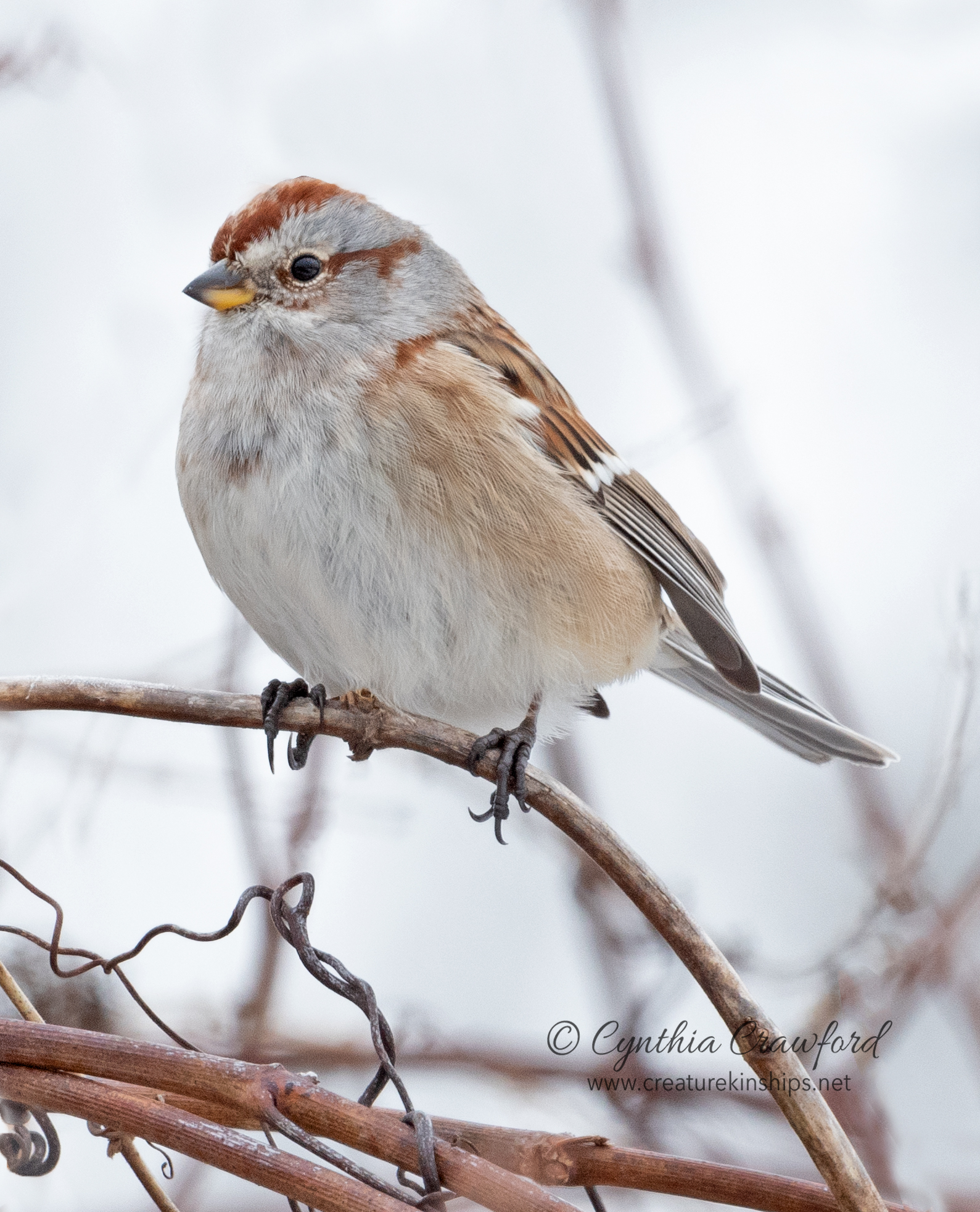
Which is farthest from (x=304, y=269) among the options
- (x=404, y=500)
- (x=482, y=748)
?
(x=482, y=748)

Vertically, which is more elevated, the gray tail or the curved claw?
the curved claw

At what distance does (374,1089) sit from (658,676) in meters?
1.57

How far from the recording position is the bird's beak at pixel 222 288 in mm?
1823

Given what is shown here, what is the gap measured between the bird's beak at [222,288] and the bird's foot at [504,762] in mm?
757

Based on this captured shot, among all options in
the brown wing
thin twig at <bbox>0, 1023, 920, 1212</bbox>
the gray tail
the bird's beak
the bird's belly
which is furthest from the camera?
the gray tail

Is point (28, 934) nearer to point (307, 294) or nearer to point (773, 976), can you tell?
point (773, 976)

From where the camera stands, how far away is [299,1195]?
2.30 ft

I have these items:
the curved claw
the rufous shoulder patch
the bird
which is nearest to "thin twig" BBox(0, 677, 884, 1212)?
the curved claw

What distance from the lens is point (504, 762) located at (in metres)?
1.67

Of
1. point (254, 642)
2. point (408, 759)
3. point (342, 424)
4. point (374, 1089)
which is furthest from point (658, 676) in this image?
point (374, 1089)

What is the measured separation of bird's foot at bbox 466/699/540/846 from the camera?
5.06 ft

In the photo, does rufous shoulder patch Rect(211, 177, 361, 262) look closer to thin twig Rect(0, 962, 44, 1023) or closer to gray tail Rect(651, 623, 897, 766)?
gray tail Rect(651, 623, 897, 766)

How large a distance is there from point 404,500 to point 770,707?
3.14 ft

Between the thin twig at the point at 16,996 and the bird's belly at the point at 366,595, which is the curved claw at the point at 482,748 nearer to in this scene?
the bird's belly at the point at 366,595
